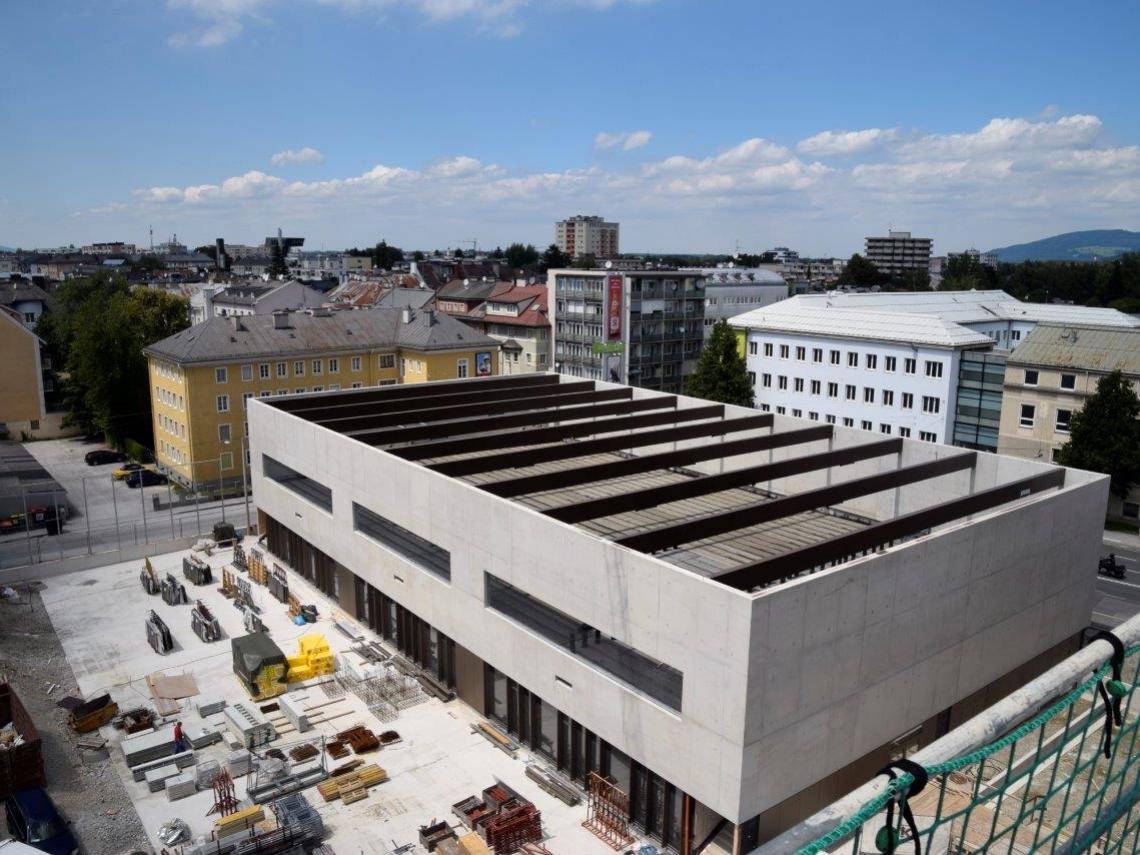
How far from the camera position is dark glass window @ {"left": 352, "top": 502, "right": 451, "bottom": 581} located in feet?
87.5

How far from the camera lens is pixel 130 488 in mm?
53719

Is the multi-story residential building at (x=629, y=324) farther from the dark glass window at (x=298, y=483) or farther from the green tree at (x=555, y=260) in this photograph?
the green tree at (x=555, y=260)

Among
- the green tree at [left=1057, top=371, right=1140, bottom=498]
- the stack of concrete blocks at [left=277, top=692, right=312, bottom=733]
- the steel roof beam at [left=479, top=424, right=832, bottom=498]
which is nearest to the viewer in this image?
the steel roof beam at [left=479, top=424, right=832, bottom=498]

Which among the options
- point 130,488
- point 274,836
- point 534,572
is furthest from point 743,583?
point 130,488

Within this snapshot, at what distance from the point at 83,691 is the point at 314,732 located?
8.08 meters

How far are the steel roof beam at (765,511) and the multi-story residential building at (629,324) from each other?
46543mm

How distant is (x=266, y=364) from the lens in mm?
54094

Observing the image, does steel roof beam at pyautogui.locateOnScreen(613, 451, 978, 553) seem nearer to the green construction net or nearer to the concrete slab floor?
the concrete slab floor

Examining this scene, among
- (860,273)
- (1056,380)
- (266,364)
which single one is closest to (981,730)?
(1056,380)

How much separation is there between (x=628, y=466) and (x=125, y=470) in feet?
144

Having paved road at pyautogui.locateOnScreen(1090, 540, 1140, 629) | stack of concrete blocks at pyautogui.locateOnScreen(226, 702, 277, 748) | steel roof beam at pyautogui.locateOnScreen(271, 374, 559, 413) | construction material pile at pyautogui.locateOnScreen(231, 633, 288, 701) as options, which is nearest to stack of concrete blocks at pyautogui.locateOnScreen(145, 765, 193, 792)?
stack of concrete blocks at pyautogui.locateOnScreen(226, 702, 277, 748)

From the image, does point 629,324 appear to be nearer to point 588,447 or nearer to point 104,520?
point 104,520

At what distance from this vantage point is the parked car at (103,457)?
59.1 m

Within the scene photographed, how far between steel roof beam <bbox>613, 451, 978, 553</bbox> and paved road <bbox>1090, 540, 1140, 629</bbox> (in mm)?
12158
